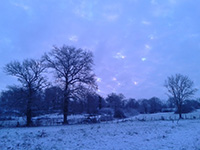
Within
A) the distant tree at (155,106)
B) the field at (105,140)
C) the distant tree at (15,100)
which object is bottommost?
the distant tree at (155,106)

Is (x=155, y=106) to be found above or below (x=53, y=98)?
below

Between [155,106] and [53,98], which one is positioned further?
[155,106]

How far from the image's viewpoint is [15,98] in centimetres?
2395

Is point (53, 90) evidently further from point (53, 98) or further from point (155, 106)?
point (155, 106)

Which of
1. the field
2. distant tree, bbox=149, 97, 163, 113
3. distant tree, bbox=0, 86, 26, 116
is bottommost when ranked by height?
distant tree, bbox=149, 97, 163, 113

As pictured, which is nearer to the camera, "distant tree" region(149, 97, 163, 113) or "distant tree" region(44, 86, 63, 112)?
"distant tree" region(44, 86, 63, 112)

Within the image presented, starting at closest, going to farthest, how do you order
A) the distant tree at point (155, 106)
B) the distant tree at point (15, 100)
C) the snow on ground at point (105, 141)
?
the snow on ground at point (105, 141) < the distant tree at point (15, 100) < the distant tree at point (155, 106)

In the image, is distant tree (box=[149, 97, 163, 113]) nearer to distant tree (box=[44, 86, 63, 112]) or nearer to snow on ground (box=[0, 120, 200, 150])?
distant tree (box=[44, 86, 63, 112])

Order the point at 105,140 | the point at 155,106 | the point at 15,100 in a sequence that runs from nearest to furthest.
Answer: the point at 105,140 < the point at 15,100 < the point at 155,106

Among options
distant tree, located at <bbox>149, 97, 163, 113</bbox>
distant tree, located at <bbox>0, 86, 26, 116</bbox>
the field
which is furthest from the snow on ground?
distant tree, located at <bbox>149, 97, 163, 113</bbox>

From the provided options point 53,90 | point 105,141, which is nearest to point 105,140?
point 105,141

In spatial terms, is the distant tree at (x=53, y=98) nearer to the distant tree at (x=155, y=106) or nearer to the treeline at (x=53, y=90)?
the treeline at (x=53, y=90)

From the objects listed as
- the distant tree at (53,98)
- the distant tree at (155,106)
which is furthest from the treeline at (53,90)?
the distant tree at (155,106)

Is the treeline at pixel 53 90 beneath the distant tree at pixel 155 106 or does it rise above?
above
